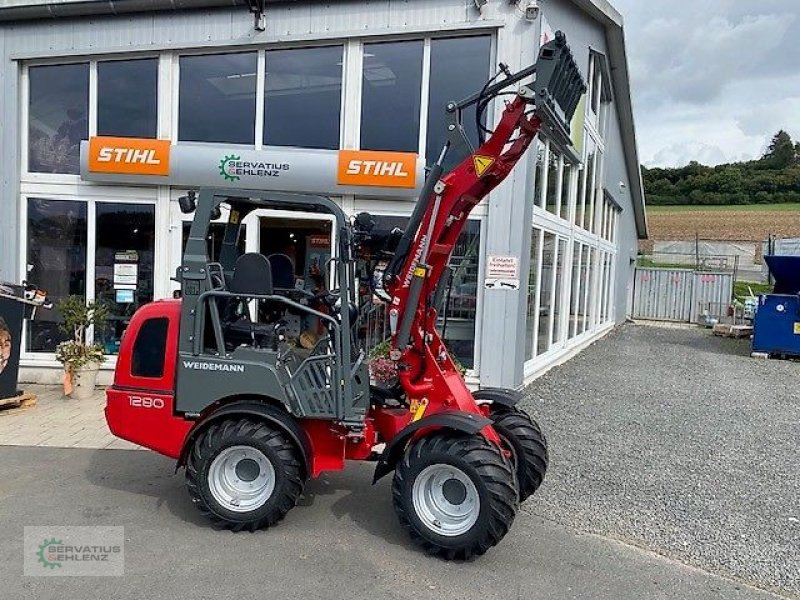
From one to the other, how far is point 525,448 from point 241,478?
198cm

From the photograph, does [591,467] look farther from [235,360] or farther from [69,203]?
[69,203]

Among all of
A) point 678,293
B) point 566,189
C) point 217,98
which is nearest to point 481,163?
point 217,98

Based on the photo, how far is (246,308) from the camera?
Answer: 4.45m

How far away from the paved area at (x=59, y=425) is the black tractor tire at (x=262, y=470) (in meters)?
2.24

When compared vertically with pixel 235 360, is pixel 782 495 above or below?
below

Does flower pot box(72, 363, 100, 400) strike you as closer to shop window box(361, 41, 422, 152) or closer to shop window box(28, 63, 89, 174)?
shop window box(28, 63, 89, 174)

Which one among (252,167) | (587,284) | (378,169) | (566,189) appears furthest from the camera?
(587,284)

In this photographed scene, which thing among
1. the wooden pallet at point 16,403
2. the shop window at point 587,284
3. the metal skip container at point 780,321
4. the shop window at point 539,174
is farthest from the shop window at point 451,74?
the metal skip container at point 780,321

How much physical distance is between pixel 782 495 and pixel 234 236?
4985 millimetres

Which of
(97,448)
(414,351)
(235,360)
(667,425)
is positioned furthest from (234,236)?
(667,425)

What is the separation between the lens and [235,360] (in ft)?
13.0

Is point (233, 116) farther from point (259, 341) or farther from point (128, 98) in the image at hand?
point (259, 341)

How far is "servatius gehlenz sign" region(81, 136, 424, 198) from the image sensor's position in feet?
25.0

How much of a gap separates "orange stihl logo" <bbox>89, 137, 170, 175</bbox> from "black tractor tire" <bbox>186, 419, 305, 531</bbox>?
508 cm
